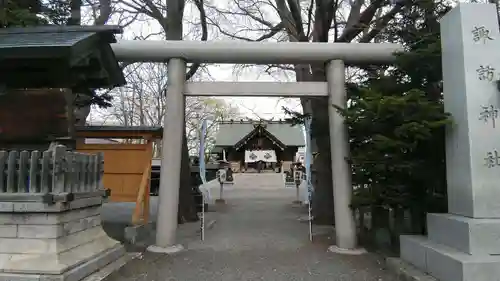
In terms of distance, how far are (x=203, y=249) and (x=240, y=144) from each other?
31.4 meters

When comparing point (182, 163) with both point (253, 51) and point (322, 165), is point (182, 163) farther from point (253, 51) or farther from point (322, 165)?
point (253, 51)

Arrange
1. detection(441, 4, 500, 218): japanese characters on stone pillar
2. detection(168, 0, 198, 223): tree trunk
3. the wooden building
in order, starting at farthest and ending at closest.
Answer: the wooden building, detection(168, 0, 198, 223): tree trunk, detection(441, 4, 500, 218): japanese characters on stone pillar

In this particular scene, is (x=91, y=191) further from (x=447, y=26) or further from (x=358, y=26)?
(x=358, y=26)

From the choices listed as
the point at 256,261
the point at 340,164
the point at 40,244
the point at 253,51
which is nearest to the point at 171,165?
the point at 256,261

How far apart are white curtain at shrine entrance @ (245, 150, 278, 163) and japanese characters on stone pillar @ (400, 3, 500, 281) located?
1283 inches

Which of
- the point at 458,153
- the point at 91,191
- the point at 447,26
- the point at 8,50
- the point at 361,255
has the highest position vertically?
the point at 447,26

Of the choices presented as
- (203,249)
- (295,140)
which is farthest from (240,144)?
(203,249)

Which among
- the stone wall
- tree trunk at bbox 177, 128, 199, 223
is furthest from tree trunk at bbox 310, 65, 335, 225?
the stone wall

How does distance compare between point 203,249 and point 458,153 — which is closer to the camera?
point 458,153

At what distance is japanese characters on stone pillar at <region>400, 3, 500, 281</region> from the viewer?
4.90 meters

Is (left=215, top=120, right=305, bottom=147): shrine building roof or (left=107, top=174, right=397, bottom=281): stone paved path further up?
(left=215, top=120, right=305, bottom=147): shrine building roof

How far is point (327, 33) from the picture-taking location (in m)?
11.2

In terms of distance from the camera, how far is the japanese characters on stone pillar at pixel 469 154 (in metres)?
4.90

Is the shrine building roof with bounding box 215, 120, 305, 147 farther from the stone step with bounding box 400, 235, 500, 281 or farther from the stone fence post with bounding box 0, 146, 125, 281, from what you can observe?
the stone fence post with bounding box 0, 146, 125, 281
